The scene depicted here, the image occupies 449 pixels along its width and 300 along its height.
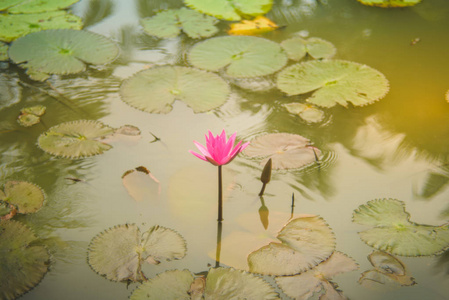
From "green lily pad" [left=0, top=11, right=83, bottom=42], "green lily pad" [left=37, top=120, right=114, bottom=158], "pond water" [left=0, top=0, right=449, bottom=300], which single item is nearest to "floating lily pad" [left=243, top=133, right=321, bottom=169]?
"pond water" [left=0, top=0, right=449, bottom=300]

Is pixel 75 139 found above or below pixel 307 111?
below

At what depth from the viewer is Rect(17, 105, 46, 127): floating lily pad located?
7.80 ft

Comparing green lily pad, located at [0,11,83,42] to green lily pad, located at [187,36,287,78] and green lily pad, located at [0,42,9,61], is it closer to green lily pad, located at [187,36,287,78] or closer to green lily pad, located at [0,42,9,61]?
green lily pad, located at [0,42,9,61]

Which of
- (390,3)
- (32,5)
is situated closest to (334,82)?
(390,3)

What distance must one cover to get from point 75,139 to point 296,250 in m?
1.24

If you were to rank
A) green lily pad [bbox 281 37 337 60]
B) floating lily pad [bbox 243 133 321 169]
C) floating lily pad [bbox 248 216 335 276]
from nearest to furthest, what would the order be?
1. floating lily pad [bbox 248 216 335 276]
2. floating lily pad [bbox 243 133 321 169]
3. green lily pad [bbox 281 37 337 60]

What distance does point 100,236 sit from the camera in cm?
180

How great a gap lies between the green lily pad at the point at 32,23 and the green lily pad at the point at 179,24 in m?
0.52

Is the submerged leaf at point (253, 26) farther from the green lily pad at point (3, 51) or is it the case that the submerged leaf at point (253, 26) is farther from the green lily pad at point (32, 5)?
the green lily pad at point (3, 51)

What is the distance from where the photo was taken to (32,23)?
315cm

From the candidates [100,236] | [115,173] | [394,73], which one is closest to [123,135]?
[115,173]

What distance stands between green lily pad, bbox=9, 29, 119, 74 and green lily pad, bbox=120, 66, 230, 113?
1.30ft

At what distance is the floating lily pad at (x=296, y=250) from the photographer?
5.57 ft

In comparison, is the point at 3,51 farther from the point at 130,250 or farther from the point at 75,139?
the point at 130,250
